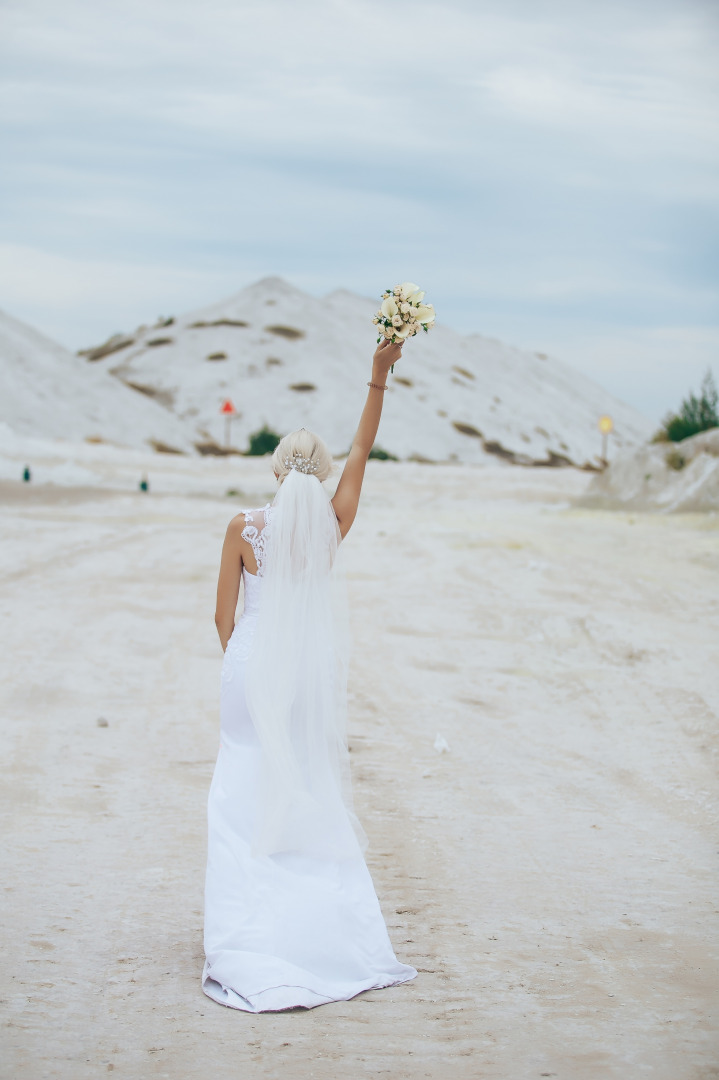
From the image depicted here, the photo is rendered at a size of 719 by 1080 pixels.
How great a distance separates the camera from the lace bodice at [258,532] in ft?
13.4

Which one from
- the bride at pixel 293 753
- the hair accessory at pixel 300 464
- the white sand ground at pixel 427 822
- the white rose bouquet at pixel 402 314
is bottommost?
the white sand ground at pixel 427 822

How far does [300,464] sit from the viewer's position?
4.10 meters

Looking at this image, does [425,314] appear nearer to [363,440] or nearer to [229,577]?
[363,440]

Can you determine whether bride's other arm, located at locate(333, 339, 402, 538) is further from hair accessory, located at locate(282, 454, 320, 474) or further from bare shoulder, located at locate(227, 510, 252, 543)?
bare shoulder, located at locate(227, 510, 252, 543)

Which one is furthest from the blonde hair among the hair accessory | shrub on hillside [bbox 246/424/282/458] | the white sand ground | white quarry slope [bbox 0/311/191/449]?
white quarry slope [bbox 0/311/191/449]

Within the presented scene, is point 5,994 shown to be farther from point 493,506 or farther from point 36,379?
point 36,379

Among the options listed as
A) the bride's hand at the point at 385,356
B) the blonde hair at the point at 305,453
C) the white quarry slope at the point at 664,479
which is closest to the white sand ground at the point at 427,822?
the blonde hair at the point at 305,453

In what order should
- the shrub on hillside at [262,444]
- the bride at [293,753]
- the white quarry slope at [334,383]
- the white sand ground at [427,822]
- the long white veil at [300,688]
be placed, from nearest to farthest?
1. the white sand ground at [427,822]
2. the bride at [293,753]
3. the long white veil at [300,688]
4. the shrub on hillside at [262,444]
5. the white quarry slope at [334,383]

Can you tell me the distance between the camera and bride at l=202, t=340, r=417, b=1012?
12.6ft

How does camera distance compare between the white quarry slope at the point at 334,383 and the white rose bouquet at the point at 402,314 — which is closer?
the white rose bouquet at the point at 402,314

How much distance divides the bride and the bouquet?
0.07 metres

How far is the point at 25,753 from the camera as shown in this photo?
6.60 meters

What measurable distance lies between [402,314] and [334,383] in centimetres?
7134

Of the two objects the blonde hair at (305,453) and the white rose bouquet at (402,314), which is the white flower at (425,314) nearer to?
the white rose bouquet at (402,314)
